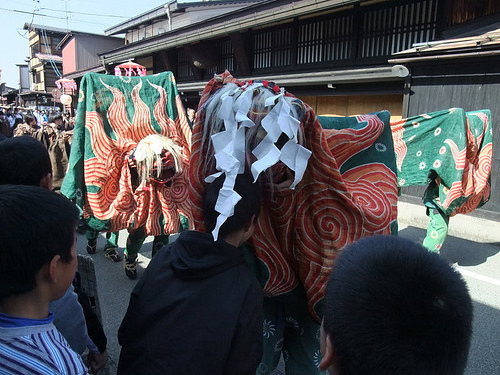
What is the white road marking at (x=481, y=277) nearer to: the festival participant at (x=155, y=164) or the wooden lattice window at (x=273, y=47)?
the festival participant at (x=155, y=164)

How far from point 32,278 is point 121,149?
8.06 feet

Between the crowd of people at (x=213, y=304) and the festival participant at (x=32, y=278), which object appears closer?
the crowd of people at (x=213, y=304)

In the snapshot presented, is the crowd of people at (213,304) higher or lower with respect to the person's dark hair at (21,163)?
lower

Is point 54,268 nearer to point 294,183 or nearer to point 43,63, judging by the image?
point 294,183

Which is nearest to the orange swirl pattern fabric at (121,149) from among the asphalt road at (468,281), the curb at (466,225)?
the asphalt road at (468,281)

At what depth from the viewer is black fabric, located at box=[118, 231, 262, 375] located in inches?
45.1

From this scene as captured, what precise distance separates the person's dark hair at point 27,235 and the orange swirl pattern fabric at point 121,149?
219 cm

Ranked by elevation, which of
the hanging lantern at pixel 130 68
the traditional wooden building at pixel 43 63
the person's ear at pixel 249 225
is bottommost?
the person's ear at pixel 249 225

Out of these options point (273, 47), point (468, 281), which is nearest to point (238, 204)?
point (468, 281)

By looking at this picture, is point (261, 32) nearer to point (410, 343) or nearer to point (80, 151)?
point (80, 151)

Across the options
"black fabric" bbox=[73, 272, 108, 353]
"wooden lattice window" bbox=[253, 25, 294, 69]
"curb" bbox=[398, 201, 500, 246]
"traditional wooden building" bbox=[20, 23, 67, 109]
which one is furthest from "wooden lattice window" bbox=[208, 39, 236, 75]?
"traditional wooden building" bbox=[20, 23, 67, 109]

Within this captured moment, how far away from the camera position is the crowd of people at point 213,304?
2.37ft

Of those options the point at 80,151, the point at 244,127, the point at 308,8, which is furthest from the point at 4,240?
the point at 308,8

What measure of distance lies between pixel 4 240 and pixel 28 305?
0.19 meters
